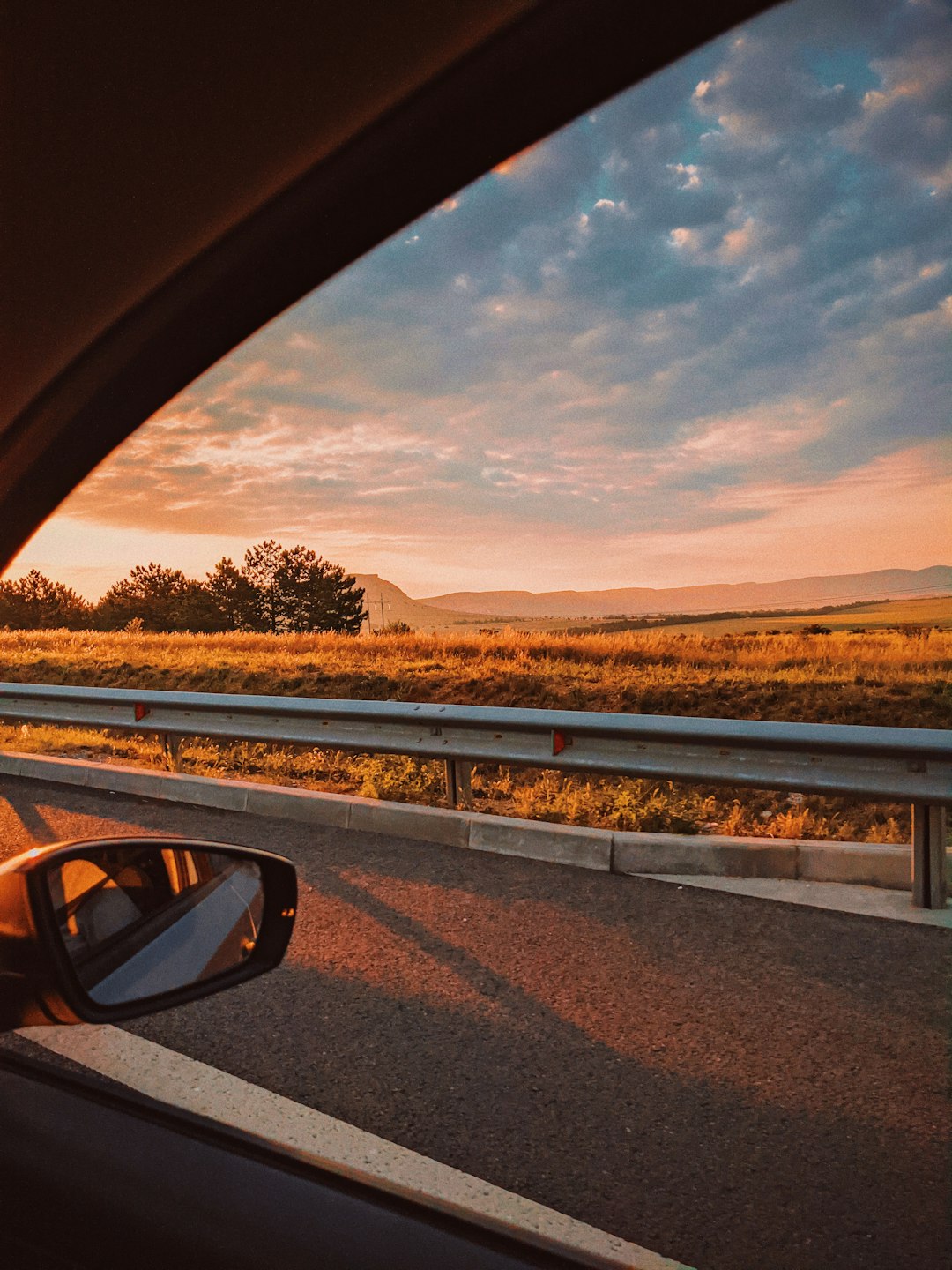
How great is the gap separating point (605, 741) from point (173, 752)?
172 inches

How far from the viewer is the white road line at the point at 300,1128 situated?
2467mm

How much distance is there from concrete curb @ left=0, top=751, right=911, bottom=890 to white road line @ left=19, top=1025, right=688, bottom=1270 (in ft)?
9.36

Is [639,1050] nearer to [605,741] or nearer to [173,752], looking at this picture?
[605,741]

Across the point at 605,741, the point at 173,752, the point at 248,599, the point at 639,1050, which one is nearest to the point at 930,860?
the point at 605,741

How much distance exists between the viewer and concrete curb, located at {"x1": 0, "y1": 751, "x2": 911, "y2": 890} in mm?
5273

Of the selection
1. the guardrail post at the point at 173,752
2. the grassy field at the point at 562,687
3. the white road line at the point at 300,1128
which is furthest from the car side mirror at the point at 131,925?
the guardrail post at the point at 173,752

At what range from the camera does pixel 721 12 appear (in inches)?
Answer: 55.9

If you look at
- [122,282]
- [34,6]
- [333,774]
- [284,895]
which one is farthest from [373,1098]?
[333,774]

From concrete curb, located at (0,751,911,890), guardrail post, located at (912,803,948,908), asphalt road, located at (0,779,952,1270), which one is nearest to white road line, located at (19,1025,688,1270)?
asphalt road, located at (0,779,952,1270)

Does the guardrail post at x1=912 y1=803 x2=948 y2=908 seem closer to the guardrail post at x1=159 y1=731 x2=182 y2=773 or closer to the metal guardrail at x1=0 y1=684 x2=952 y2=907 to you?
the metal guardrail at x1=0 y1=684 x2=952 y2=907

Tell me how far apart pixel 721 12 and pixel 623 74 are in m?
0.16

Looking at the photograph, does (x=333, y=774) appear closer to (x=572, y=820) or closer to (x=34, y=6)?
(x=572, y=820)

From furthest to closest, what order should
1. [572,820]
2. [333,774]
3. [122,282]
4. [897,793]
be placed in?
[333,774] → [572,820] → [897,793] → [122,282]

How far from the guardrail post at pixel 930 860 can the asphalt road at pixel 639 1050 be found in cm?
33
